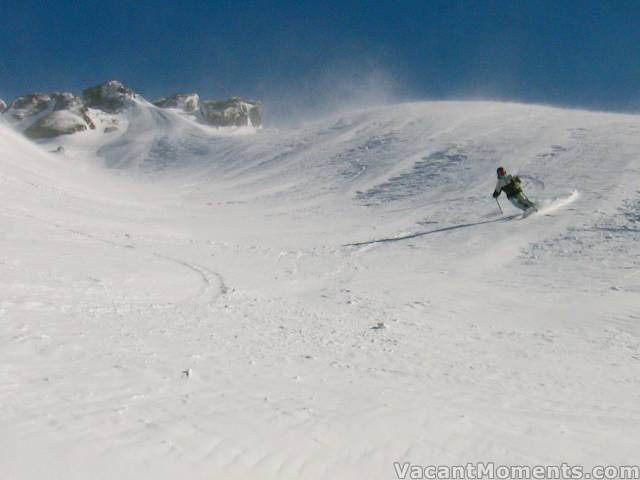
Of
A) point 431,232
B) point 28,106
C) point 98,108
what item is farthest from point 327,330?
point 28,106

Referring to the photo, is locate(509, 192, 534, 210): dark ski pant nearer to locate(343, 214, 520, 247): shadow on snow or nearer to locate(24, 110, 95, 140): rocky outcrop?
locate(343, 214, 520, 247): shadow on snow

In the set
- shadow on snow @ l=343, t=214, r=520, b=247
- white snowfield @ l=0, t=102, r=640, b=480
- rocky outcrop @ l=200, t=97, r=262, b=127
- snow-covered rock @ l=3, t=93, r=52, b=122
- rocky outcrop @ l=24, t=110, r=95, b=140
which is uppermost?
snow-covered rock @ l=3, t=93, r=52, b=122

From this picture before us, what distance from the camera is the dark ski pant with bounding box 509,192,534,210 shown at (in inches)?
583

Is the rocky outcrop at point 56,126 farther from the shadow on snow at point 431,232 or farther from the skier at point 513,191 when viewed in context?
the skier at point 513,191

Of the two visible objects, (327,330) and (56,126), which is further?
(56,126)

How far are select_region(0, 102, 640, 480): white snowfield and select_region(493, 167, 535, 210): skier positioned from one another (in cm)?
36

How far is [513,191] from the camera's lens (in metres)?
15.0

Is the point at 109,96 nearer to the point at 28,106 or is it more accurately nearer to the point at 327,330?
the point at 28,106

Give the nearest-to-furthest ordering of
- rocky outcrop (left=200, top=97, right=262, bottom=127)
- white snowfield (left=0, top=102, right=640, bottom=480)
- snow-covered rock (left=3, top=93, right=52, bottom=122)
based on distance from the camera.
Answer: white snowfield (left=0, top=102, right=640, bottom=480)
rocky outcrop (left=200, top=97, right=262, bottom=127)
snow-covered rock (left=3, top=93, right=52, bottom=122)

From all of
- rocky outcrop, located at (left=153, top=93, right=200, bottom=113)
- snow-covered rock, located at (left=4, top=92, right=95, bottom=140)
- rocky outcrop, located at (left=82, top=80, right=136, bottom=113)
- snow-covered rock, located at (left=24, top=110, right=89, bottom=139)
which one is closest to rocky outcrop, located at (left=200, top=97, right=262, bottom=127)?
rocky outcrop, located at (left=153, top=93, right=200, bottom=113)

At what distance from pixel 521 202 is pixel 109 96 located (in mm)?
72295

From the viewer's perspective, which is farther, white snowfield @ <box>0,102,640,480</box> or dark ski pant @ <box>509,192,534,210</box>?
dark ski pant @ <box>509,192,534,210</box>

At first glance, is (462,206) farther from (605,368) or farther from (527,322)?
(605,368)

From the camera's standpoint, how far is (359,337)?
6.91 metres
